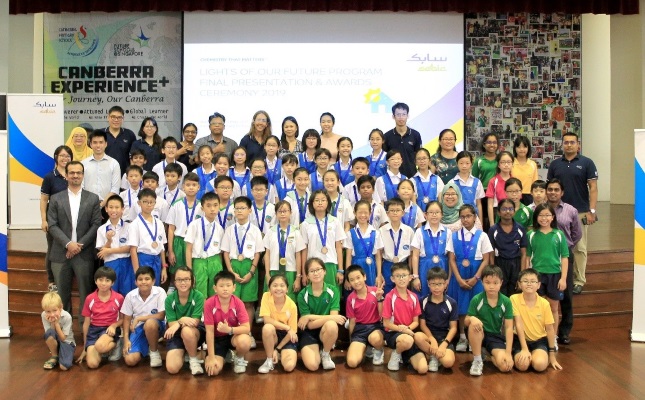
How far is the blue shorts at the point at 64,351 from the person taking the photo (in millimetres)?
5781

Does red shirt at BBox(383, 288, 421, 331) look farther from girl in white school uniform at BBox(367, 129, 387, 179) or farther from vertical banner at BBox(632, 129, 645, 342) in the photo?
vertical banner at BBox(632, 129, 645, 342)

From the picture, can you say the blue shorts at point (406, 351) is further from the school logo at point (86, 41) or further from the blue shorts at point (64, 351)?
the school logo at point (86, 41)

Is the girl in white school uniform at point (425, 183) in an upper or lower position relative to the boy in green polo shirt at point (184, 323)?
upper

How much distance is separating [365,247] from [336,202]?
0.53 metres

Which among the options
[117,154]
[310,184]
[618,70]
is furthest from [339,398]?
[618,70]

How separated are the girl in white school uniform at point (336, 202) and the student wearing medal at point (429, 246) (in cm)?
66

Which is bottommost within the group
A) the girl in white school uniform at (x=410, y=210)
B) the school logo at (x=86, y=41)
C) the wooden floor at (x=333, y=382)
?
the wooden floor at (x=333, y=382)

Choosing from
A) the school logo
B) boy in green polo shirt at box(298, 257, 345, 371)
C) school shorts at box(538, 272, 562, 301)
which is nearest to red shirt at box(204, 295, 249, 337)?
boy in green polo shirt at box(298, 257, 345, 371)

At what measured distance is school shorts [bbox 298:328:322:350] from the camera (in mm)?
5973

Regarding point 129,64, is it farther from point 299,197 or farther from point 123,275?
point 123,275

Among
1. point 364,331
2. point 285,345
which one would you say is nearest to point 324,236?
point 364,331

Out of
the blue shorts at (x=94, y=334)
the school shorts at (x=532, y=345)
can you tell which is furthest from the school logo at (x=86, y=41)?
the school shorts at (x=532, y=345)

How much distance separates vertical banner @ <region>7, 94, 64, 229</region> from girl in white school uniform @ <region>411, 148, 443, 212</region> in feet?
15.5

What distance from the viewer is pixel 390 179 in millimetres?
7254
